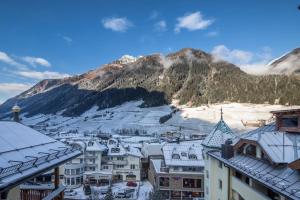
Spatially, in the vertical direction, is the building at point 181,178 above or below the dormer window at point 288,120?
below

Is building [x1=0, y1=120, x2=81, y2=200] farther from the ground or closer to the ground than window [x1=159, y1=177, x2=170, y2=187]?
farther from the ground

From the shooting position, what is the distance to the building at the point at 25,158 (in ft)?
26.4

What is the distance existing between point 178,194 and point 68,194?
64.0 ft

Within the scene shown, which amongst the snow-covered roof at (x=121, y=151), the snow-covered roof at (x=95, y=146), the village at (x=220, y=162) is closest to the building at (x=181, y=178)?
the village at (x=220, y=162)

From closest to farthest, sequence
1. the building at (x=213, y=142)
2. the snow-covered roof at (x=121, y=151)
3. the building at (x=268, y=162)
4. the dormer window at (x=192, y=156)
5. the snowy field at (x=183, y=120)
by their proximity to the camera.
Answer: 1. the building at (x=268, y=162)
2. the building at (x=213, y=142)
3. the dormer window at (x=192, y=156)
4. the snow-covered roof at (x=121, y=151)
5. the snowy field at (x=183, y=120)

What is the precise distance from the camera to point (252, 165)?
17.3 m

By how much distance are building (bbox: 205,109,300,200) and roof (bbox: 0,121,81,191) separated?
27.1 feet

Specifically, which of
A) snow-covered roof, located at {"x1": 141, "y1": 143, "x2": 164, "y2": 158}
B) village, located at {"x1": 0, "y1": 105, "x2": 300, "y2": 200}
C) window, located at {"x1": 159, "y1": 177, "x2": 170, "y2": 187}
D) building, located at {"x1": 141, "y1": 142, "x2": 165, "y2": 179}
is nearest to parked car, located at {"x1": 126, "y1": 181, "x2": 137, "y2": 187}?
building, located at {"x1": 141, "y1": 142, "x2": 165, "y2": 179}

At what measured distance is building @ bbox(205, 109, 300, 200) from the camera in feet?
42.6

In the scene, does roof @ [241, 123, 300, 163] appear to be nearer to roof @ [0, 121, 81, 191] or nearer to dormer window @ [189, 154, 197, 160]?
roof @ [0, 121, 81, 191]

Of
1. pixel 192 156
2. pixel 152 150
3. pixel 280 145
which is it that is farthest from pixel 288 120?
pixel 152 150

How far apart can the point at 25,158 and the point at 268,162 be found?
453 inches

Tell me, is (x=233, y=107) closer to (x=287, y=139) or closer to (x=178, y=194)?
(x=178, y=194)

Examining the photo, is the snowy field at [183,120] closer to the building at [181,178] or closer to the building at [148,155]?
the building at [148,155]
